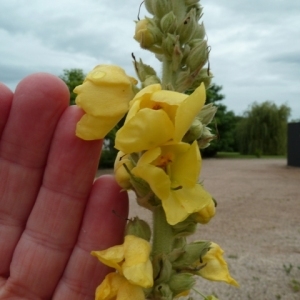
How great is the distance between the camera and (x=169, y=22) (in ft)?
3.76

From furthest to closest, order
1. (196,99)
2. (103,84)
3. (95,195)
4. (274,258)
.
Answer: (274,258), (95,195), (103,84), (196,99)

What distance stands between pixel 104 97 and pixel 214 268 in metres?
0.50

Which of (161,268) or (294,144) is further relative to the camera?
(294,144)

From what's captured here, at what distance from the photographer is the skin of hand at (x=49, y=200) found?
58.1 inches

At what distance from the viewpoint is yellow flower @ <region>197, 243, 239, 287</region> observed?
121 centimetres

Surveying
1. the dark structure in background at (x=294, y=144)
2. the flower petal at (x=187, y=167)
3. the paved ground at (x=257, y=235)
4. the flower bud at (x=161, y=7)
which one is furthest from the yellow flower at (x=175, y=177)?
the dark structure in background at (x=294, y=144)

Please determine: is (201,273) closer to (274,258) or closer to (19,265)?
(19,265)

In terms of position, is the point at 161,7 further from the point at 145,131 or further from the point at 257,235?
the point at 257,235

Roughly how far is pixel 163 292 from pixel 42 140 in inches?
26.2

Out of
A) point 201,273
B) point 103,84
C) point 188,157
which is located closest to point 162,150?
point 188,157

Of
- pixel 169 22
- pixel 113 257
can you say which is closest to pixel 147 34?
pixel 169 22

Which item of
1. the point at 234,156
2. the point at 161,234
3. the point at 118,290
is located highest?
the point at 161,234

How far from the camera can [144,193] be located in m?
1.09

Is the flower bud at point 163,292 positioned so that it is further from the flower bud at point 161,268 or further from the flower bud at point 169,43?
the flower bud at point 169,43
